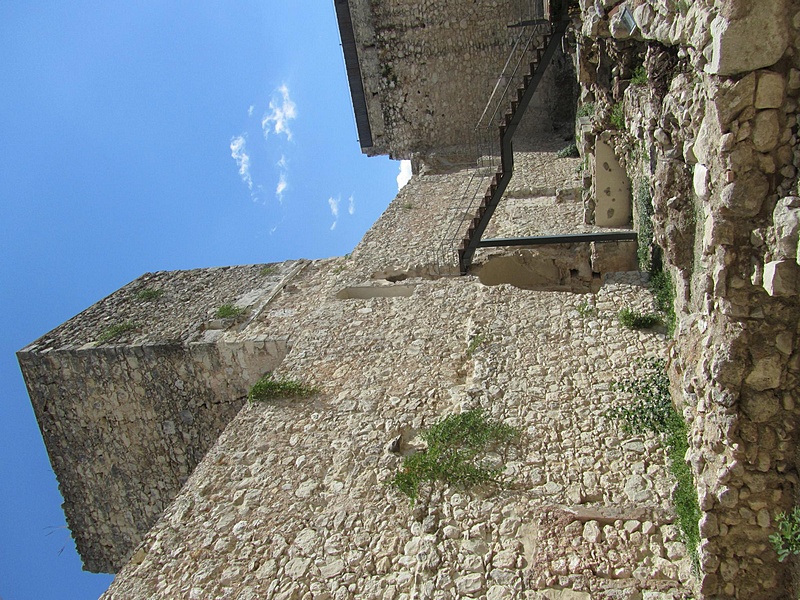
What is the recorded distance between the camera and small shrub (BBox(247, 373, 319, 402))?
6.30 meters

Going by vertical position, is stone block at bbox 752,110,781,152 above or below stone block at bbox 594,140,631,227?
above

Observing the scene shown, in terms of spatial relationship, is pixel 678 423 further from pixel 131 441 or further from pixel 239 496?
pixel 131 441

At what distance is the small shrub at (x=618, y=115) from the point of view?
22.8 ft

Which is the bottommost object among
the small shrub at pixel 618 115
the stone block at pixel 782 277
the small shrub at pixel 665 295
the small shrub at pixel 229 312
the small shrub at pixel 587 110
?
the small shrub at pixel 229 312

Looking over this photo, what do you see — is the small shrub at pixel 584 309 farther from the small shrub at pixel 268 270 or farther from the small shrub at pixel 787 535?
the small shrub at pixel 268 270

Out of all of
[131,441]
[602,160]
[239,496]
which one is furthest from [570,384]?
[131,441]

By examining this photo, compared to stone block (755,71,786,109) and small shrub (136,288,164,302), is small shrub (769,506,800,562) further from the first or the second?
small shrub (136,288,164,302)

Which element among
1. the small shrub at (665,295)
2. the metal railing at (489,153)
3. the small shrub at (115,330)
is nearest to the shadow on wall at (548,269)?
the metal railing at (489,153)

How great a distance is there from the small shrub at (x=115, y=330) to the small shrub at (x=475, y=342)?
190 inches

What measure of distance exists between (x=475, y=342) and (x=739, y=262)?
3.40 metres

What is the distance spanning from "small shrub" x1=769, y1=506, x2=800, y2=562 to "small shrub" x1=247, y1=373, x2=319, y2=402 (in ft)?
13.5

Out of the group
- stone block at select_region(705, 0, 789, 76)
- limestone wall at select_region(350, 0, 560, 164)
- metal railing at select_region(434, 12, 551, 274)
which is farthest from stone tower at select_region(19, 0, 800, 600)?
limestone wall at select_region(350, 0, 560, 164)

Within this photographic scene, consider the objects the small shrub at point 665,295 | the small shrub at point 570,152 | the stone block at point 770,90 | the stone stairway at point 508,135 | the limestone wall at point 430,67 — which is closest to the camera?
the stone block at point 770,90

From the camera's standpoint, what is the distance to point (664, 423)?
5039mm
